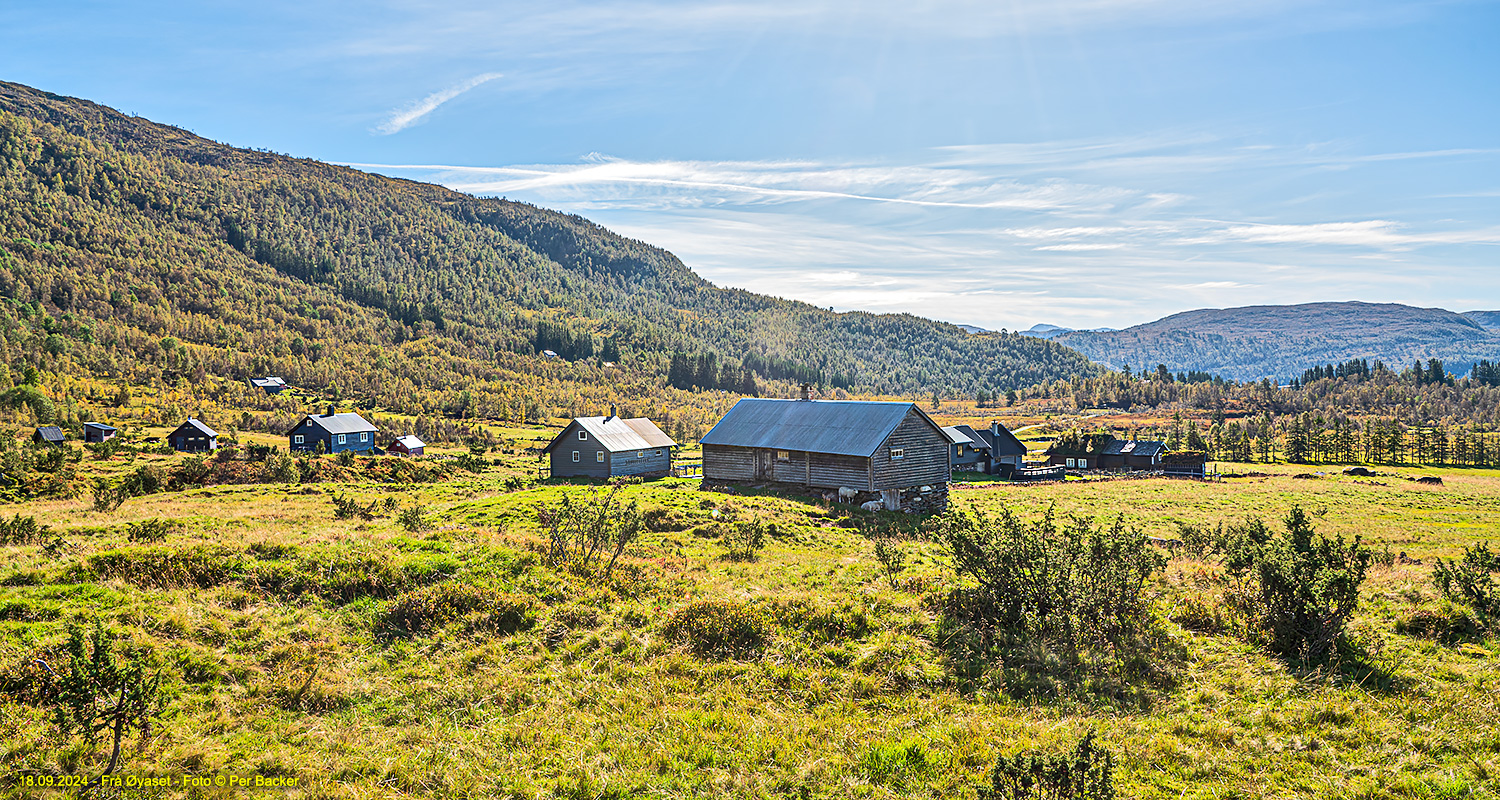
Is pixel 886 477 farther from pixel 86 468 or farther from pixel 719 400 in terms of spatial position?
pixel 719 400

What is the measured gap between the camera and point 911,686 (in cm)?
1086

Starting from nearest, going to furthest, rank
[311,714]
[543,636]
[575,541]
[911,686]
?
[311,714] < [911,686] < [543,636] < [575,541]

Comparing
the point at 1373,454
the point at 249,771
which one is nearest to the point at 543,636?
the point at 249,771

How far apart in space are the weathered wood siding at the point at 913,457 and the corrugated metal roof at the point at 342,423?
216ft

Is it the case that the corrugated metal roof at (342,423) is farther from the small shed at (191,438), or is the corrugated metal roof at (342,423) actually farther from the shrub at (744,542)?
the shrub at (744,542)

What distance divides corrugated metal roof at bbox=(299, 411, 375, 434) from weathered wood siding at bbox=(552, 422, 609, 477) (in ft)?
122

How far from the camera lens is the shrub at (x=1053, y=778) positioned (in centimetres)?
668

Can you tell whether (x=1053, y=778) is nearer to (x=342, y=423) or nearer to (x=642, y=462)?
(x=642, y=462)

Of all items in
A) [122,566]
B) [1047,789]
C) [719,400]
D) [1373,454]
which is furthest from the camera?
[719,400]

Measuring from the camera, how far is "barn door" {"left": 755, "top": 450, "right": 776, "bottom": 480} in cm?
4228

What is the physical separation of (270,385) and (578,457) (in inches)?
5024

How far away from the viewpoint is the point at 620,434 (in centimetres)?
5653

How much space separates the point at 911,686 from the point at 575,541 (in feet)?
35.4

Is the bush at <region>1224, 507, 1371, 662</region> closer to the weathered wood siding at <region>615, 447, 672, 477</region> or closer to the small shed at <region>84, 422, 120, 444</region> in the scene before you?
the weathered wood siding at <region>615, 447, 672, 477</region>
